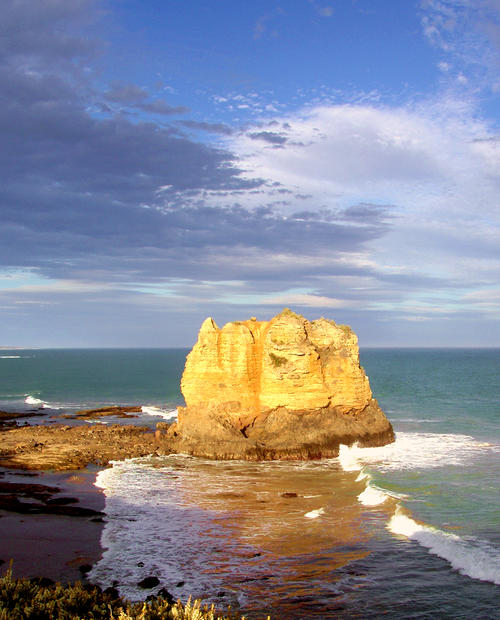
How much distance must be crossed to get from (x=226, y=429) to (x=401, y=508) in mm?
13389

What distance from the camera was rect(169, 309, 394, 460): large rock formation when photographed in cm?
3162

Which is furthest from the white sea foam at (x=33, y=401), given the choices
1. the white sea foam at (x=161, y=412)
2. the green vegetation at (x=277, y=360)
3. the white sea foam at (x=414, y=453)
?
the white sea foam at (x=414, y=453)

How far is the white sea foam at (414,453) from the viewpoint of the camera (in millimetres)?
28734

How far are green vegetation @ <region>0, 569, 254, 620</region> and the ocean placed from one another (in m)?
3.23

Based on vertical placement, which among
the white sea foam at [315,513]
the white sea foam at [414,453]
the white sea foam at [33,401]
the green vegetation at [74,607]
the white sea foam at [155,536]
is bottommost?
the white sea foam at [155,536]

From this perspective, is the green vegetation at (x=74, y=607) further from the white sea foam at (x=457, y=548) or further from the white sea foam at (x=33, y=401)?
the white sea foam at (x=33, y=401)

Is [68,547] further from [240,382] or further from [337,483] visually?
[240,382]

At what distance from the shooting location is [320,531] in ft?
61.3

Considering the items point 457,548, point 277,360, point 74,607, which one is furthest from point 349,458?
point 74,607

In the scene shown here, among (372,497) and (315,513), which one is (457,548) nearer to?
(315,513)

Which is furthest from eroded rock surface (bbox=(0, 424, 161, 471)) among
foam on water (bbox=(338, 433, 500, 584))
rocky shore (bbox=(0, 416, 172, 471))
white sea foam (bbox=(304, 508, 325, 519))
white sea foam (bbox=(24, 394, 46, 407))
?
white sea foam (bbox=(24, 394, 46, 407))

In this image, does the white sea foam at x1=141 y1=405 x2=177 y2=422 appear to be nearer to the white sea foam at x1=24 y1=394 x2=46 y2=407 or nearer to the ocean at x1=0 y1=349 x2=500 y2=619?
the white sea foam at x1=24 y1=394 x2=46 y2=407

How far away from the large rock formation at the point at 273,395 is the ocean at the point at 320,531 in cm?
150

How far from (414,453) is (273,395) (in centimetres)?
889
